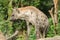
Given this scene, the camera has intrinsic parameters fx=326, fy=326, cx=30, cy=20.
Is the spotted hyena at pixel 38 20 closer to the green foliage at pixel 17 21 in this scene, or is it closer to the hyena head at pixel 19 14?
the hyena head at pixel 19 14

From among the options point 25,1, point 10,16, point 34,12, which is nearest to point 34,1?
point 25,1

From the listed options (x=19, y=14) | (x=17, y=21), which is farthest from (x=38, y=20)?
(x=17, y=21)

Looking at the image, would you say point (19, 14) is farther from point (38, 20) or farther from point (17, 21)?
point (38, 20)

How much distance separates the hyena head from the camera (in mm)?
8345

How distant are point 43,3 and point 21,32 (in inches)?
87.2

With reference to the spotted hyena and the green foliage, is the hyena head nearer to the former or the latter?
the spotted hyena

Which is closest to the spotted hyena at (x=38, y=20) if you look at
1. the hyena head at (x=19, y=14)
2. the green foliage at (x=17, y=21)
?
the hyena head at (x=19, y=14)

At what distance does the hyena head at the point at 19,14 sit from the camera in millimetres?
8345

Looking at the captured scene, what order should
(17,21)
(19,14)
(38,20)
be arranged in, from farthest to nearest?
(17,21) → (19,14) → (38,20)

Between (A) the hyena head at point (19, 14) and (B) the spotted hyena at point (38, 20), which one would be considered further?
(A) the hyena head at point (19, 14)

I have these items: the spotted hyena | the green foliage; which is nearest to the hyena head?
the spotted hyena

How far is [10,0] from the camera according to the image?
→ 9.36 metres

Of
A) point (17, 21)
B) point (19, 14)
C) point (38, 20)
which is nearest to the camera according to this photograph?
point (38, 20)

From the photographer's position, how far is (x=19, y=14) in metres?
8.61
